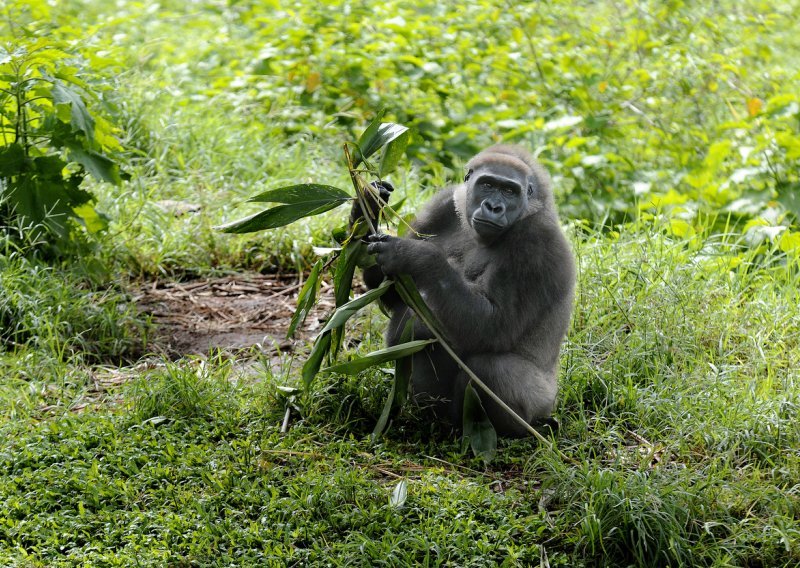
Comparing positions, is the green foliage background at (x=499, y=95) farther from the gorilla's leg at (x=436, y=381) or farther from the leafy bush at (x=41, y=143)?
the gorilla's leg at (x=436, y=381)

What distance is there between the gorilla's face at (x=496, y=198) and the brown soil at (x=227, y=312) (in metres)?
1.33

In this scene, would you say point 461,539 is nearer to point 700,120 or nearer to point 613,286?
point 613,286

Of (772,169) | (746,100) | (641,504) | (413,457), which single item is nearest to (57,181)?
(413,457)

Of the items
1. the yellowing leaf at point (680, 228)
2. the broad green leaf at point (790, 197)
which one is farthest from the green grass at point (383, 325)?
the broad green leaf at point (790, 197)

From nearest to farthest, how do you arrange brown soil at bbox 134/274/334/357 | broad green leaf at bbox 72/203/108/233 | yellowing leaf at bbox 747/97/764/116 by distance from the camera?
brown soil at bbox 134/274/334/357 → broad green leaf at bbox 72/203/108/233 → yellowing leaf at bbox 747/97/764/116

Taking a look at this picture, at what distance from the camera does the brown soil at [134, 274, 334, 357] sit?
5.48m

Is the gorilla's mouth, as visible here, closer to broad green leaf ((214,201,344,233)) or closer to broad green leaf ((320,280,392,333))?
broad green leaf ((320,280,392,333))

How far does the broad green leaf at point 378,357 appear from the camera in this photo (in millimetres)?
4172

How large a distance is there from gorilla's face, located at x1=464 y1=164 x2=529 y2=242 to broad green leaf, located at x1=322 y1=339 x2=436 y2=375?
23.8 inches

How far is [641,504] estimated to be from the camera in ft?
12.1

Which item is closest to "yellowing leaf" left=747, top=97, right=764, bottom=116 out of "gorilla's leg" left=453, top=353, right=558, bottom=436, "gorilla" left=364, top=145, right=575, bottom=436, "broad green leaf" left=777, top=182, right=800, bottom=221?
"broad green leaf" left=777, top=182, right=800, bottom=221

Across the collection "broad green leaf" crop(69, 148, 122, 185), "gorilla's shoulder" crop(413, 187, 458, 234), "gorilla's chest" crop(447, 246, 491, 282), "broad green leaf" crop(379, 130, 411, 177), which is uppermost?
"broad green leaf" crop(379, 130, 411, 177)

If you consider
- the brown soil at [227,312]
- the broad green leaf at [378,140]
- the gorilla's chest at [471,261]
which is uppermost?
the broad green leaf at [378,140]

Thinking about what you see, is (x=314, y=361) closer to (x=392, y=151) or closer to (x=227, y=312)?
(x=392, y=151)
